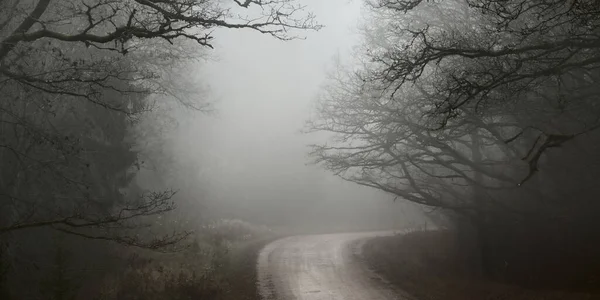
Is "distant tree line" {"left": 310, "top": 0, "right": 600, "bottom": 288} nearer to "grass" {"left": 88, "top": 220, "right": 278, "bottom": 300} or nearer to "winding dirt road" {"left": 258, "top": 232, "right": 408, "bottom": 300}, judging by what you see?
"winding dirt road" {"left": 258, "top": 232, "right": 408, "bottom": 300}

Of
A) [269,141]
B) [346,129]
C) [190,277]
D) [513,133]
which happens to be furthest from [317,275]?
[269,141]

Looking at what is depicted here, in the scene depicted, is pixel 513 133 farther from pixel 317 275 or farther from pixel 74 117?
pixel 74 117

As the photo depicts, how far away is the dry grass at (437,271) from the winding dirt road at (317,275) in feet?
2.16

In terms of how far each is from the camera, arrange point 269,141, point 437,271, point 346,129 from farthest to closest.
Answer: point 269,141
point 346,129
point 437,271

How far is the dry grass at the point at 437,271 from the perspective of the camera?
11883mm

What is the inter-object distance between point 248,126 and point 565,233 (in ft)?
209

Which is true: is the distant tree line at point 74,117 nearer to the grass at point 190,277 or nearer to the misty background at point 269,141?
the grass at point 190,277

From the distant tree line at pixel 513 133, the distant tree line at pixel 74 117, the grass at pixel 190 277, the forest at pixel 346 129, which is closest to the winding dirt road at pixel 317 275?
the grass at pixel 190 277

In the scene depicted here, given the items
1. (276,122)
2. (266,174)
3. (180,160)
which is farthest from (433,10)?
(276,122)

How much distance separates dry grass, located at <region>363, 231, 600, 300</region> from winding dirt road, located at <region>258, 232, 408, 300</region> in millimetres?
659

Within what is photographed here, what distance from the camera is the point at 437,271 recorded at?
49.4ft

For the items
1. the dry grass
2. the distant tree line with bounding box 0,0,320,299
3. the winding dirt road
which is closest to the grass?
the winding dirt road

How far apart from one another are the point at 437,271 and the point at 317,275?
380cm

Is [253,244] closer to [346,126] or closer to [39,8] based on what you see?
[346,126]
